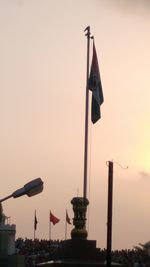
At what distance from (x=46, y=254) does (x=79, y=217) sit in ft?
75.6

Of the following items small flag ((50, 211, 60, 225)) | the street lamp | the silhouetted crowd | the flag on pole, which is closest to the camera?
the street lamp

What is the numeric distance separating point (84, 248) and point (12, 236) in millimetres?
38925

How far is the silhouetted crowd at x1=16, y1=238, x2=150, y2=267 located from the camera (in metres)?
38.3

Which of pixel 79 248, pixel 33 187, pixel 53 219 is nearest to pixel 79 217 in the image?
pixel 79 248

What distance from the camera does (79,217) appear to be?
22.4 metres

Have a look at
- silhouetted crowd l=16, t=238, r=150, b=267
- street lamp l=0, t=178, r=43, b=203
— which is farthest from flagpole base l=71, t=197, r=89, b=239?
silhouetted crowd l=16, t=238, r=150, b=267

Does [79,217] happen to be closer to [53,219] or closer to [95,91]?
[95,91]

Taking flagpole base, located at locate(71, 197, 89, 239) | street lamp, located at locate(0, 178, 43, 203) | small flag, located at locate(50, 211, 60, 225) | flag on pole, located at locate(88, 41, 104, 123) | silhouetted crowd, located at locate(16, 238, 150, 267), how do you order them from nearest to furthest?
street lamp, located at locate(0, 178, 43, 203) < flagpole base, located at locate(71, 197, 89, 239) < flag on pole, located at locate(88, 41, 104, 123) < silhouetted crowd, located at locate(16, 238, 150, 267) < small flag, located at locate(50, 211, 60, 225)

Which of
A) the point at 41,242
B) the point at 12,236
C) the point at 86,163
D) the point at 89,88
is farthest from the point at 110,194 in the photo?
the point at 12,236

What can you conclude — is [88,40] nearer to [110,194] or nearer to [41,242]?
[110,194]

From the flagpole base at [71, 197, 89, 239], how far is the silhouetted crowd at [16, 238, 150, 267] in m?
12.4

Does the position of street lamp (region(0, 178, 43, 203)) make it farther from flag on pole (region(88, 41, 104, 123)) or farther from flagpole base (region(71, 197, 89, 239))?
flag on pole (region(88, 41, 104, 123))

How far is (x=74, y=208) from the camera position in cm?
2236

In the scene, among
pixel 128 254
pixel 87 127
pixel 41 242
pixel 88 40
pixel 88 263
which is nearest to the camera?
pixel 88 263
